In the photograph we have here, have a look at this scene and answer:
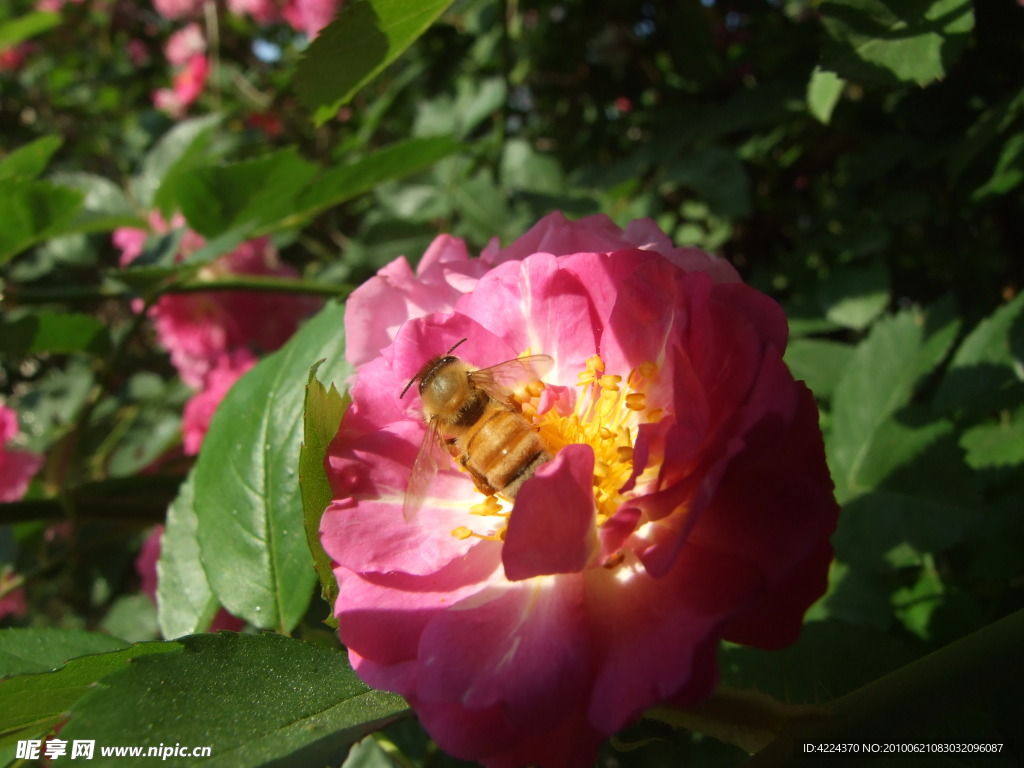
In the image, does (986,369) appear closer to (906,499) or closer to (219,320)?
(906,499)

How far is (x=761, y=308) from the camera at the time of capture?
2.13 ft

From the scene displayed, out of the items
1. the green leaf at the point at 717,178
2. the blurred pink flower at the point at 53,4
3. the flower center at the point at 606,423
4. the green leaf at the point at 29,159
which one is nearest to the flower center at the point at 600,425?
the flower center at the point at 606,423

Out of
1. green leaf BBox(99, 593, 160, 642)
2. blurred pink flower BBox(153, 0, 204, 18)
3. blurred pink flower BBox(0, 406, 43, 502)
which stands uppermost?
blurred pink flower BBox(153, 0, 204, 18)

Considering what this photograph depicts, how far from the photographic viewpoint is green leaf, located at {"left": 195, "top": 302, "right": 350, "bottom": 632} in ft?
2.83

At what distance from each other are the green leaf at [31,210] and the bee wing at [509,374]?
2.80ft

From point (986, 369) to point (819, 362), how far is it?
11.1 inches

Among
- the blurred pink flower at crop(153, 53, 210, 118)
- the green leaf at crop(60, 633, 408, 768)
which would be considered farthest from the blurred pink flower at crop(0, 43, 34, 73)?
the green leaf at crop(60, 633, 408, 768)

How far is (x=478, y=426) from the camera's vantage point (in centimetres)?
83

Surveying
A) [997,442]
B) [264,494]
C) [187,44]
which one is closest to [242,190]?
[264,494]

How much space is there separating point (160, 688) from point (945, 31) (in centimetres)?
114

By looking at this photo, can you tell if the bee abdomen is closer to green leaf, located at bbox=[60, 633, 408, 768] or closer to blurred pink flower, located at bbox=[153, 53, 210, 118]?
green leaf, located at bbox=[60, 633, 408, 768]

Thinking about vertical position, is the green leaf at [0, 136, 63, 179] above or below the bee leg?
above

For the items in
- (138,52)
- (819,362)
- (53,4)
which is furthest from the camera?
(138,52)

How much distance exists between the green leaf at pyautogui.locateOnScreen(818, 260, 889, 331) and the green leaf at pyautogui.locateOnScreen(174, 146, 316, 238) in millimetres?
1041
